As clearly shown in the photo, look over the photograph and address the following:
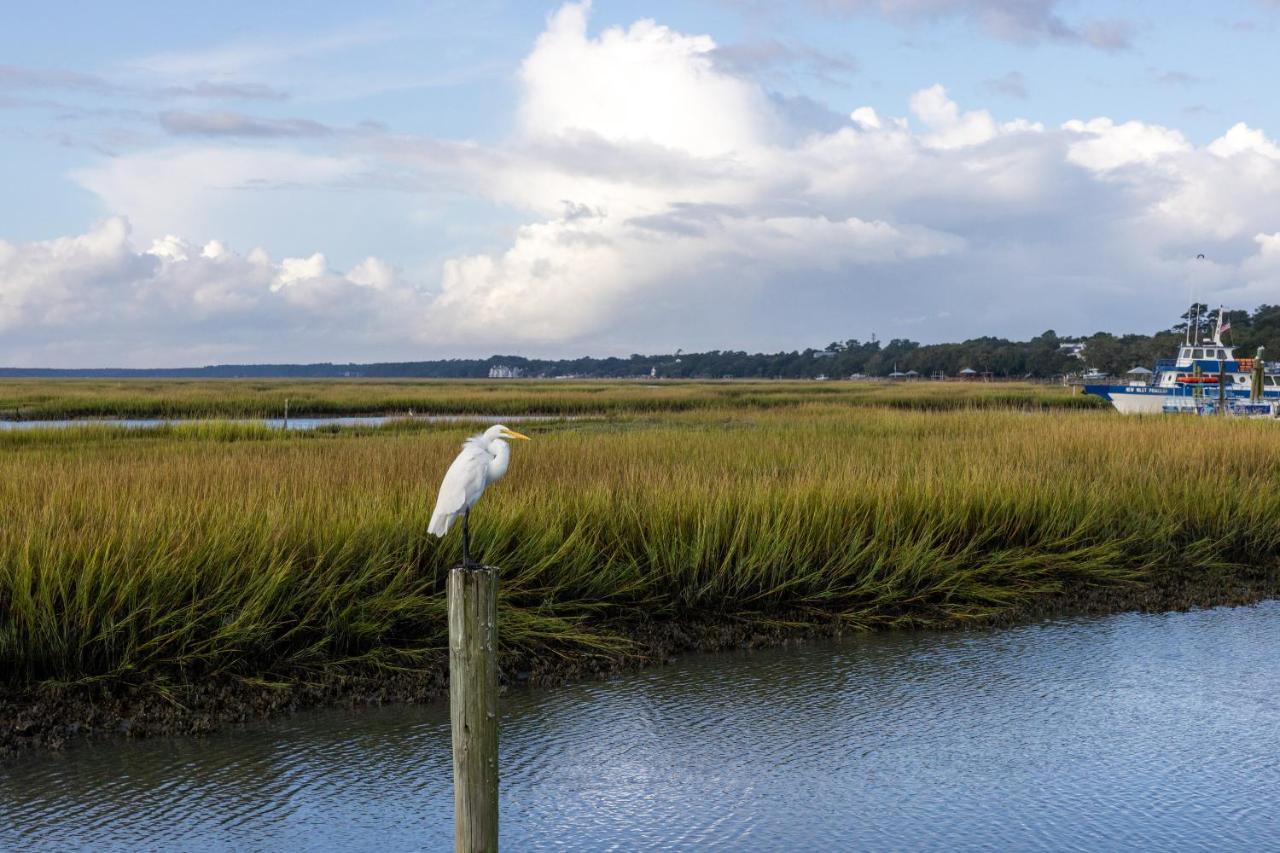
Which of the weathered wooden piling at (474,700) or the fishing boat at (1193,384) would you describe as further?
the fishing boat at (1193,384)

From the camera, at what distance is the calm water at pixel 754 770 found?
6043 mm

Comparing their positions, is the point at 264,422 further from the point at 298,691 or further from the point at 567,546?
the point at 298,691

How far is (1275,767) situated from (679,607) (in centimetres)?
Result: 465

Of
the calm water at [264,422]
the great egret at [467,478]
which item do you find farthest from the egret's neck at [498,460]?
the calm water at [264,422]

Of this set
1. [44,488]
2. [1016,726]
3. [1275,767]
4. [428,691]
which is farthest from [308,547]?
[1275,767]

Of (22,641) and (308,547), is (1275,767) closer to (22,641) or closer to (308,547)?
(308,547)

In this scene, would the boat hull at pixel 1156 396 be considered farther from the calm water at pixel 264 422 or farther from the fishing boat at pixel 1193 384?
the calm water at pixel 264 422

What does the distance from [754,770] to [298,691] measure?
3.18m

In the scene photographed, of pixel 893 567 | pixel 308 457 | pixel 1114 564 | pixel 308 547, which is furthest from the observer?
pixel 308 457

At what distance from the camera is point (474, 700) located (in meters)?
4.83

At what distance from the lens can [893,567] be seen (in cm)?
1091

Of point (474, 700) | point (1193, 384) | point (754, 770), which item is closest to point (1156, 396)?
point (1193, 384)

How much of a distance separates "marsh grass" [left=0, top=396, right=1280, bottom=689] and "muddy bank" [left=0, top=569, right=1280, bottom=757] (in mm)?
112

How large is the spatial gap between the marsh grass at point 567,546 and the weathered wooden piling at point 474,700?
135 inches
